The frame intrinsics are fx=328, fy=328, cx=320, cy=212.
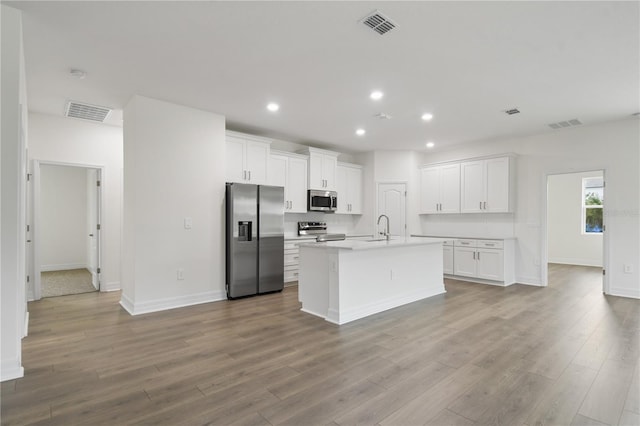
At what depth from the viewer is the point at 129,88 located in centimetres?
393

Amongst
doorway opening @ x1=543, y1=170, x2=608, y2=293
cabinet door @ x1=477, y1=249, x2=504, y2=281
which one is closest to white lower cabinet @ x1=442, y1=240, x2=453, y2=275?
cabinet door @ x1=477, y1=249, x2=504, y2=281

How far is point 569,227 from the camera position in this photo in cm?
890

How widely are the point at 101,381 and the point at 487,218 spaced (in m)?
6.71

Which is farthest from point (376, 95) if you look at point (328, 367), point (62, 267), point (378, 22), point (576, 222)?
point (62, 267)

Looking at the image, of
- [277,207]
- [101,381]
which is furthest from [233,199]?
[101,381]

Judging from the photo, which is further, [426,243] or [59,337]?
[426,243]

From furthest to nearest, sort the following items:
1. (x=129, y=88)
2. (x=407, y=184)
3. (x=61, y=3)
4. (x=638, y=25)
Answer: (x=407, y=184) → (x=129, y=88) → (x=638, y=25) → (x=61, y=3)

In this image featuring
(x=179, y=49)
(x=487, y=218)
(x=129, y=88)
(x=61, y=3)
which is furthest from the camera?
(x=487, y=218)

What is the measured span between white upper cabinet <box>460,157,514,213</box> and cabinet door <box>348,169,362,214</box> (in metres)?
2.19

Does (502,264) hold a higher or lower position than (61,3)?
lower

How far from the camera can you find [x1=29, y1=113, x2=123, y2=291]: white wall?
16.4 ft

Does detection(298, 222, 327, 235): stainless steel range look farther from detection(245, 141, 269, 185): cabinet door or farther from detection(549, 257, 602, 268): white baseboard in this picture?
detection(549, 257, 602, 268): white baseboard

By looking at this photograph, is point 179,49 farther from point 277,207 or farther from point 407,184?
point 407,184

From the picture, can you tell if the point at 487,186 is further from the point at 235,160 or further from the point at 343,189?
the point at 235,160
